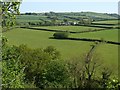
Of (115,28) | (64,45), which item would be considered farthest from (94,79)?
(115,28)

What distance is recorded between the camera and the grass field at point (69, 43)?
50.9m

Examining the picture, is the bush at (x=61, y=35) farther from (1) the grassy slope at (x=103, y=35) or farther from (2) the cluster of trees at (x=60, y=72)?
(2) the cluster of trees at (x=60, y=72)

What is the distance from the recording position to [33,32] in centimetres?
7550

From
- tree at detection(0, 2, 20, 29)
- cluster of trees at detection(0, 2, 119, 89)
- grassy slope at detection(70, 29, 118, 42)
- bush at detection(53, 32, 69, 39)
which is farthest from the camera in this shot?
bush at detection(53, 32, 69, 39)

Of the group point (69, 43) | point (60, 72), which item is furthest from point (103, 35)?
point (60, 72)

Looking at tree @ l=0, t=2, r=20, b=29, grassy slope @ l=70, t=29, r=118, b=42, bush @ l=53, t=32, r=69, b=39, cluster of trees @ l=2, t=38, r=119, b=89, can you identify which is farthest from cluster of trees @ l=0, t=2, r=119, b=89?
bush @ l=53, t=32, r=69, b=39

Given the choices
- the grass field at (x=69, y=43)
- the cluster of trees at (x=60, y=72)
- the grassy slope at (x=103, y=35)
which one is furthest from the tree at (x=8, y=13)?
the grassy slope at (x=103, y=35)

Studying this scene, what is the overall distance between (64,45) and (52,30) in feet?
56.7

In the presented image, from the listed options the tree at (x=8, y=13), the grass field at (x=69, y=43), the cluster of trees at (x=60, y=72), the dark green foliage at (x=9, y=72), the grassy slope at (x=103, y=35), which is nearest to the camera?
the tree at (x=8, y=13)

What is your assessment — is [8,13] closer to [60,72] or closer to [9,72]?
[9,72]

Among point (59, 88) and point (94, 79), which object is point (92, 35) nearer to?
point (94, 79)

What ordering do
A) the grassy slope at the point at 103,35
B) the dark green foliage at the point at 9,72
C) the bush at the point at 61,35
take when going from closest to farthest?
the dark green foliage at the point at 9,72, the grassy slope at the point at 103,35, the bush at the point at 61,35

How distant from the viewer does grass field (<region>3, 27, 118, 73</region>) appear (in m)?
50.9

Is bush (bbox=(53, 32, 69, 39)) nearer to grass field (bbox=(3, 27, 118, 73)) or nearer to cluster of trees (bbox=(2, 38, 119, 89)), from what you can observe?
grass field (bbox=(3, 27, 118, 73))
